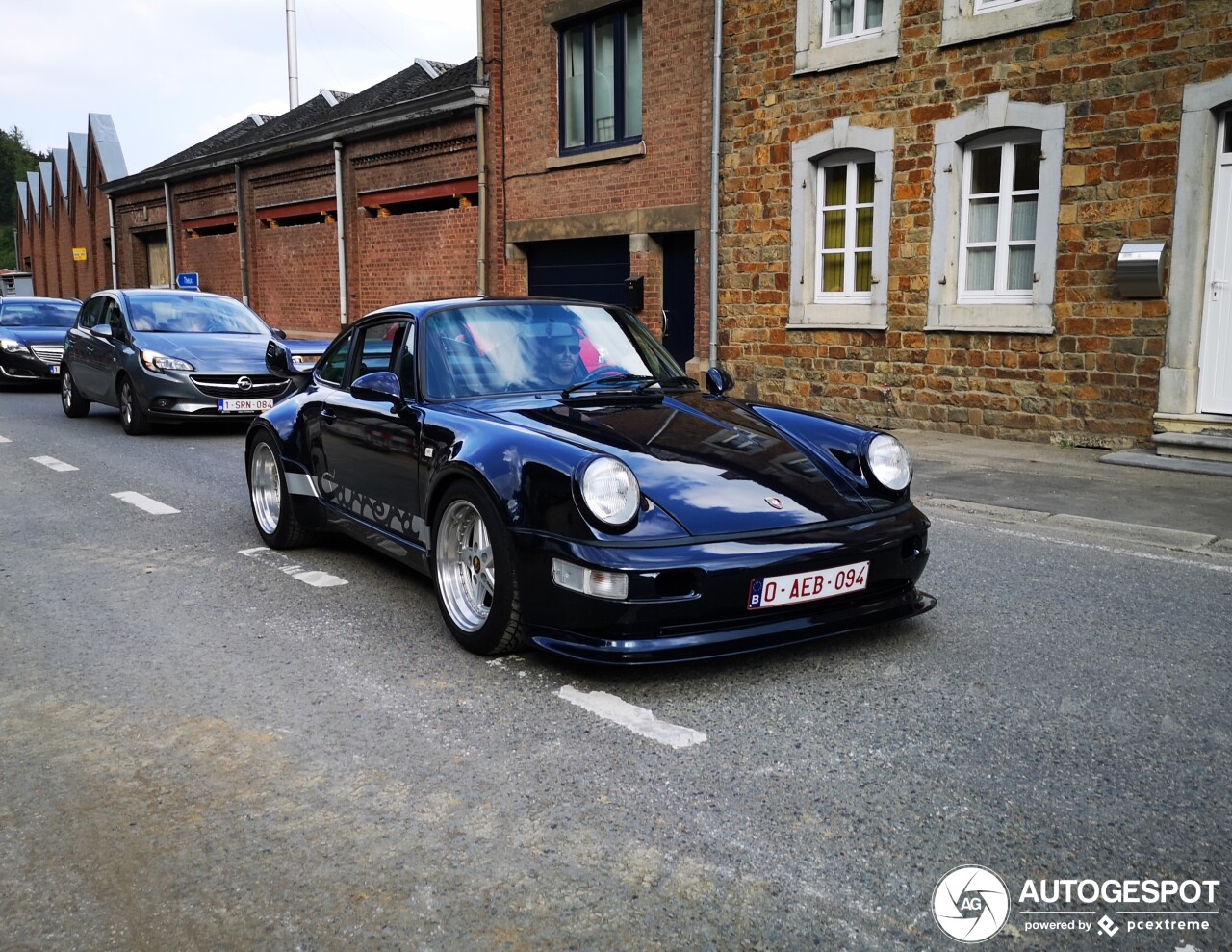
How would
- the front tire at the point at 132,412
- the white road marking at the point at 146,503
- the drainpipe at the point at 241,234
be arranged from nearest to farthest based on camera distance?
1. the white road marking at the point at 146,503
2. the front tire at the point at 132,412
3. the drainpipe at the point at 241,234

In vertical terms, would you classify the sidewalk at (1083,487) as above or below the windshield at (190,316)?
below

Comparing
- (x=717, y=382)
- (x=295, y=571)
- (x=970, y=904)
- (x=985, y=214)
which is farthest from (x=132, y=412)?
(x=970, y=904)

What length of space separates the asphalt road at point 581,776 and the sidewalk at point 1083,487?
1.77 metres

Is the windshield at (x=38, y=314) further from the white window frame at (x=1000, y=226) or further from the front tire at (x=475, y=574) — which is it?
the front tire at (x=475, y=574)

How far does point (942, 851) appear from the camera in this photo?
291 centimetres

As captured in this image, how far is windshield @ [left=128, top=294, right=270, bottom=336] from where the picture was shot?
1295cm

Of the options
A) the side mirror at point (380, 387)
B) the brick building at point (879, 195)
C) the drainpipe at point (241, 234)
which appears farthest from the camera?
the drainpipe at point (241, 234)

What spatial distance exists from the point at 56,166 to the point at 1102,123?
55070 mm

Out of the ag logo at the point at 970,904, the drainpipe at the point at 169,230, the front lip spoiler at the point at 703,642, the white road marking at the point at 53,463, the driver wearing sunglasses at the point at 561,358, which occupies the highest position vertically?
the drainpipe at the point at 169,230

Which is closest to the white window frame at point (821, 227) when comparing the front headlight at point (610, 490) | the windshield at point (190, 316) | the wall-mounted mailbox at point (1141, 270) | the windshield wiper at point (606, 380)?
the wall-mounted mailbox at point (1141, 270)

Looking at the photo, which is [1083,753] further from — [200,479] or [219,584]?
[200,479]

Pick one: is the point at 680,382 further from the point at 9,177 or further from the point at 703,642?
the point at 9,177

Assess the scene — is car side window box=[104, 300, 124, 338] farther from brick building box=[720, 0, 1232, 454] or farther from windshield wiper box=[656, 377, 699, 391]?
windshield wiper box=[656, 377, 699, 391]

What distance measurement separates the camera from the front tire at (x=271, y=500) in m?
6.41
